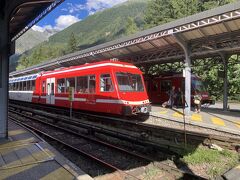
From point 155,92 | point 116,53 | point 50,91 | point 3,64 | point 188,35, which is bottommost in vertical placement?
point 155,92

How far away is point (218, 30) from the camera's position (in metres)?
15.9

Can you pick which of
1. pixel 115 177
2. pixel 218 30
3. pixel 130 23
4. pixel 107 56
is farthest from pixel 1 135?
pixel 130 23

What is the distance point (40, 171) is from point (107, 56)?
1878cm

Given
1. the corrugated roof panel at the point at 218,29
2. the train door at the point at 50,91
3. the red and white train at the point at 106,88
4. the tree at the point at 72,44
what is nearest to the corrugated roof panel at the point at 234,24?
the corrugated roof panel at the point at 218,29

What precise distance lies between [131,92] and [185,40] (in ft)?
16.8

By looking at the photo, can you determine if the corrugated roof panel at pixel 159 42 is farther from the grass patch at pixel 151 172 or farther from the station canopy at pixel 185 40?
the grass patch at pixel 151 172

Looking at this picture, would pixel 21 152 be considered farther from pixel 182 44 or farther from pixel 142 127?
pixel 182 44

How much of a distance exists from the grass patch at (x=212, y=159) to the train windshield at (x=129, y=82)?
6.67 metres

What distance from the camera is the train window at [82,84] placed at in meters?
17.2

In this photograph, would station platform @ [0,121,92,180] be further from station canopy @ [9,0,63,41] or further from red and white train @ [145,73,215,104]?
red and white train @ [145,73,215,104]

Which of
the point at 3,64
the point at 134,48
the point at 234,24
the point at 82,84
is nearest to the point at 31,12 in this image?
the point at 3,64

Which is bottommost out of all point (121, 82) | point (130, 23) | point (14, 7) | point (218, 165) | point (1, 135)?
point (218, 165)

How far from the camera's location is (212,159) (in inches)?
342

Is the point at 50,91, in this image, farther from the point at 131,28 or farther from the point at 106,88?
the point at 131,28
